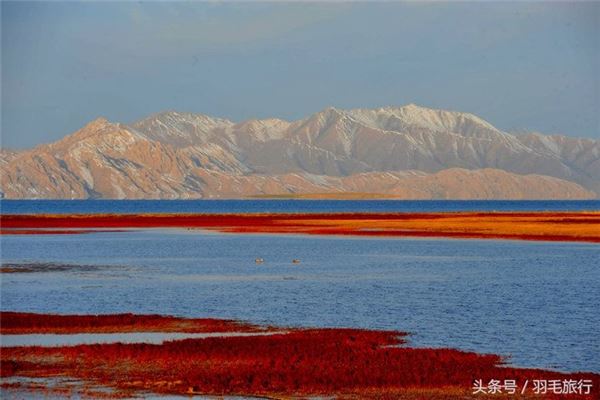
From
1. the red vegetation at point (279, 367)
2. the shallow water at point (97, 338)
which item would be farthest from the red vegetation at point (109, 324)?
the red vegetation at point (279, 367)

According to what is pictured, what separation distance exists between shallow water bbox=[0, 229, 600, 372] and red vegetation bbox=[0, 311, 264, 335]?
166cm

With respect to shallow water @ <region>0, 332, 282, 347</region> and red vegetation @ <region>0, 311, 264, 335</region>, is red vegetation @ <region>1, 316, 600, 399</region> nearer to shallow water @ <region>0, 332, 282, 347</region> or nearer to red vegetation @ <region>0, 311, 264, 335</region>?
shallow water @ <region>0, 332, 282, 347</region>

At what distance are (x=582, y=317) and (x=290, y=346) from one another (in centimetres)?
1185

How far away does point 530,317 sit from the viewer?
1458 inches

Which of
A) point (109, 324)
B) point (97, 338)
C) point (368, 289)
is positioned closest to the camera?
point (97, 338)

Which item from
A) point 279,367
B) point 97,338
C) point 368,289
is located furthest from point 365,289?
point 279,367

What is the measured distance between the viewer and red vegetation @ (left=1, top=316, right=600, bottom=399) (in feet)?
84.6

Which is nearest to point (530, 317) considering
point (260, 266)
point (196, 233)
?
point (260, 266)

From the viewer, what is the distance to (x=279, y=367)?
92.7 ft

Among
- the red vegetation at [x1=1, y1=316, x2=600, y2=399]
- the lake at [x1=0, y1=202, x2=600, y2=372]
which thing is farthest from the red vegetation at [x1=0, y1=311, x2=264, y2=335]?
the red vegetation at [x1=1, y1=316, x2=600, y2=399]

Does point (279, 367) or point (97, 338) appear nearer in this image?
point (279, 367)

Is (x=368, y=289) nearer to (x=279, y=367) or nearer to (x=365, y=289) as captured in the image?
(x=365, y=289)

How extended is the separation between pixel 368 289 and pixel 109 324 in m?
15.0

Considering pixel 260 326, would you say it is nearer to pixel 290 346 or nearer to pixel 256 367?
pixel 290 346
